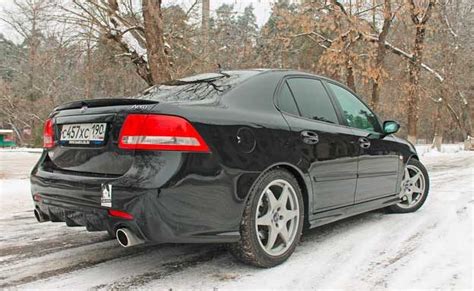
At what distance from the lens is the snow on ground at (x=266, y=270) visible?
293 centimetres

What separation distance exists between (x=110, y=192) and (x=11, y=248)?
1706mm

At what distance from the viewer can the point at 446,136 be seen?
5481cm

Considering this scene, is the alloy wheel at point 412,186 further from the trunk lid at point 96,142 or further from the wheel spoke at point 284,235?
the trunk lid at point 96,142

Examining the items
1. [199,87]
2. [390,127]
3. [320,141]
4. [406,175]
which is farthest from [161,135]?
[406,175]

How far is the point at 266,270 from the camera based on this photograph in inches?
125

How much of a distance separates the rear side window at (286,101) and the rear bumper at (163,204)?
901 mm

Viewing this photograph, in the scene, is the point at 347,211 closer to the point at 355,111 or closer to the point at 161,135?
the point at 355,111

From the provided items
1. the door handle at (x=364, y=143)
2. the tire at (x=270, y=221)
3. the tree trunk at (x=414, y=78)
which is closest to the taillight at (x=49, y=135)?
the tire at (x=270, y=221)

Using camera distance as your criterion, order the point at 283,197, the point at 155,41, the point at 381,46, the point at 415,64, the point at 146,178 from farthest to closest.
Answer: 1. the point at 415,64
2. the point at 381,46
3. the point at 155,41
4. the point at 283,197
5. the point at 146,178

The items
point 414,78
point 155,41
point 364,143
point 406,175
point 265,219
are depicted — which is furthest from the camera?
point 414,78

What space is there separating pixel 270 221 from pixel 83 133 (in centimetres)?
152

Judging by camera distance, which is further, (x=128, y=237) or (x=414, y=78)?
(x=414, y=78)

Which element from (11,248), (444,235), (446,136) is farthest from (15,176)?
(446,136)

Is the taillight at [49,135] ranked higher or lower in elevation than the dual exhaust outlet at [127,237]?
higher
